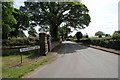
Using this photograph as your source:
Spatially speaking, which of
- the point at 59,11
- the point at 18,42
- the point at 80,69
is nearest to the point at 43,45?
the point at 18,42

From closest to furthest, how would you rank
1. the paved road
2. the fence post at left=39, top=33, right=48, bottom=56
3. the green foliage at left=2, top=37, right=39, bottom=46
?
1. the paved road
2. the fence post at left=39, top=33, right=48, bottom=56
3. the green foliage at left=2, top=37, right=39, bottom=46

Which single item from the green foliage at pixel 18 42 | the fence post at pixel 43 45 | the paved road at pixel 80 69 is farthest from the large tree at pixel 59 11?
the paved road at pixel 80 69

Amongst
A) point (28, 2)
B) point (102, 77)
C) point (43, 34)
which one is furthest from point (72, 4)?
point (102, 77)

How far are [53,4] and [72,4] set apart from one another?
4.12 metres

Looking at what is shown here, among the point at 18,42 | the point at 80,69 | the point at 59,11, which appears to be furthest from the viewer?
the point at 59,11

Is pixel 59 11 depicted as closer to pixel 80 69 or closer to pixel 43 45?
pixel 43 45

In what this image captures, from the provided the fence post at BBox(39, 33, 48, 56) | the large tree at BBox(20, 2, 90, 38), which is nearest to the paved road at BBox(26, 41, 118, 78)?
the fence post at BBox(39, 33, 48, 56)

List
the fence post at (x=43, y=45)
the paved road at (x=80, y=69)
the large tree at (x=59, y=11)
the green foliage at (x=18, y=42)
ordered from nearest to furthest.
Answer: the paved road at (x=80, y=69) → the fence post at (x=43, y=45) → the green foliage at (x=18, y=42) → the large tree at (x=59, y=11)

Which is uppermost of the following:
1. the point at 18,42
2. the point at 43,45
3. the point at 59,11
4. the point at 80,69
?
the point at 59,11

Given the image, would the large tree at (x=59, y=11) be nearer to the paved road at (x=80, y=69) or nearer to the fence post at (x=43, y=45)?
the fence post at (x=43, y=45)

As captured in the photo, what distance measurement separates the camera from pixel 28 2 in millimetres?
24188

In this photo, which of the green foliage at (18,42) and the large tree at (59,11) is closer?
the green foliage at (18,42)

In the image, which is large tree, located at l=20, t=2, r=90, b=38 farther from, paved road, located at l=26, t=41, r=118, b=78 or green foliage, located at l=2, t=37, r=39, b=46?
paved road, located at l=26, t=41, r=118, b=78

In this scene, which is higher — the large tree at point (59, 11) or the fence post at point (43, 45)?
the large tree at point (59, 11)
